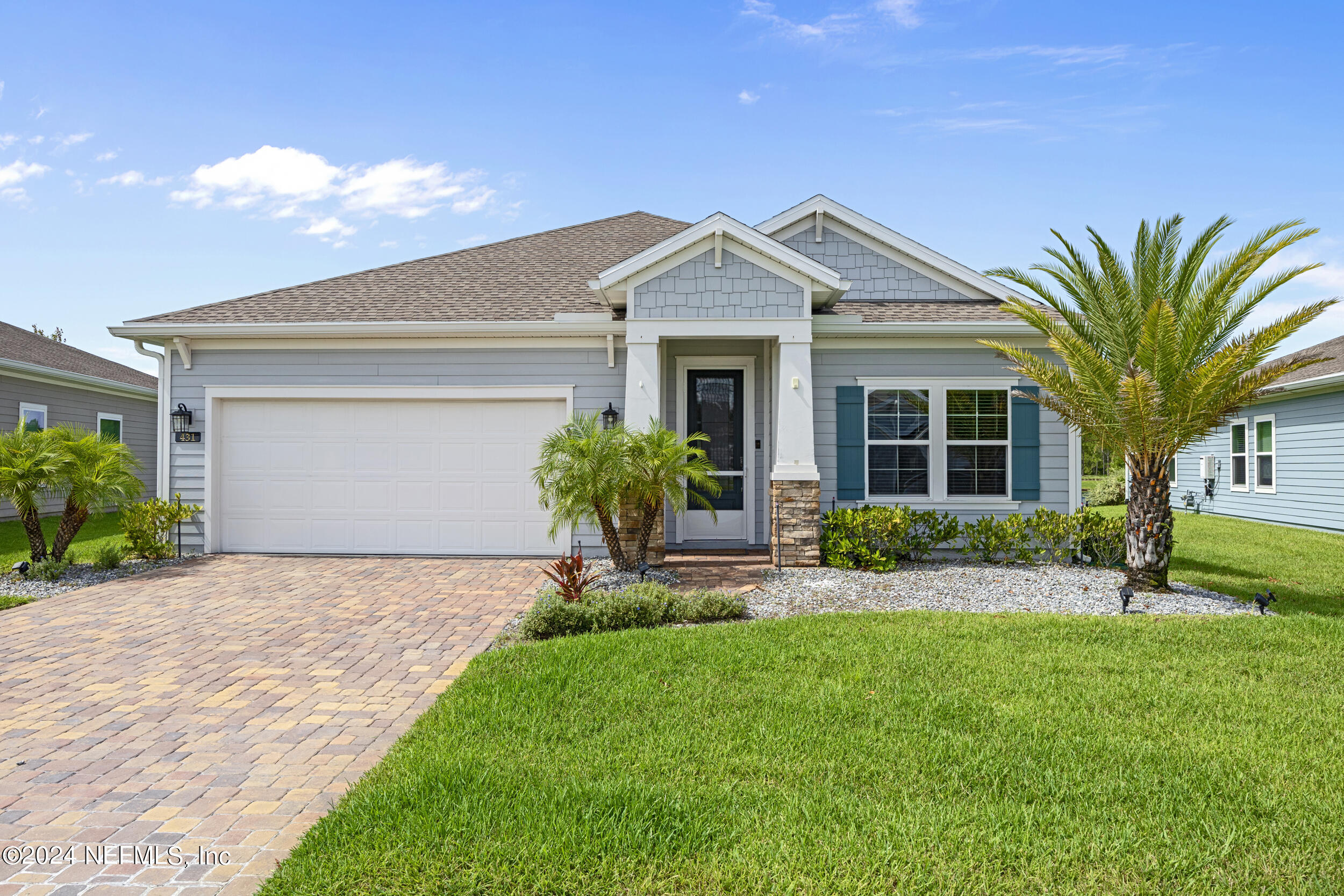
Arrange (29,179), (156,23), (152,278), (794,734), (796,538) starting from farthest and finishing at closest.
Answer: (152,278) < (29,179) < (156,23) < (796,538) < (794,734)

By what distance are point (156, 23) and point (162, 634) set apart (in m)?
8.70

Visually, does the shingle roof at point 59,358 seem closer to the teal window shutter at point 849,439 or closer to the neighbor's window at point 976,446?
the teal window shutter at point 849,439

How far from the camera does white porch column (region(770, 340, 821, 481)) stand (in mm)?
9328

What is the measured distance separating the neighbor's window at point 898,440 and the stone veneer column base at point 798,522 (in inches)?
64.8

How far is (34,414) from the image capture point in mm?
16234

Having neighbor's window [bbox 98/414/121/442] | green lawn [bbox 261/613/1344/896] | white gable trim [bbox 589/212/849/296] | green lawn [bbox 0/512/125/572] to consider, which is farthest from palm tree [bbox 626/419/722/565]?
neighbor's window [bbox 98/414/121/442]

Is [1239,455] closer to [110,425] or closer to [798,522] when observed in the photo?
[798,522]

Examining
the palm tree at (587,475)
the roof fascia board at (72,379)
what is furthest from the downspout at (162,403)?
the roof fascia board at (72,379)

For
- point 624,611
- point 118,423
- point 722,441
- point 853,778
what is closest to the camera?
point 853,778

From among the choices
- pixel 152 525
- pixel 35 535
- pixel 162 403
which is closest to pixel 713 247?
pixel 162 403

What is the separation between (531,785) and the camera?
3.34 meters

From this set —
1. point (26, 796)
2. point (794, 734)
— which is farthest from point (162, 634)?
point (794, 734)

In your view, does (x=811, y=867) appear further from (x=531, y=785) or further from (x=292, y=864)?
(x=292, y=864)

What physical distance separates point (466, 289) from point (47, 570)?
6.37m
